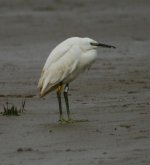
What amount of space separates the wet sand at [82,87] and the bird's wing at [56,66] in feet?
1.56

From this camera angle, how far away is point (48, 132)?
1115cm

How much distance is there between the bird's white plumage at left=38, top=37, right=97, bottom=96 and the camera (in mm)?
12234

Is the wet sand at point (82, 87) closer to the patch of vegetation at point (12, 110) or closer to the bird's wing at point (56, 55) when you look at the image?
the patch of vegetation at point (12, 110)

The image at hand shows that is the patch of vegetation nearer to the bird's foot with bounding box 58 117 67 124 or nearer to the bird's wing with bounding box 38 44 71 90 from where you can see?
the bird's wing with bounding box 38 44 71 90

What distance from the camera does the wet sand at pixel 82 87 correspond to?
990 cm

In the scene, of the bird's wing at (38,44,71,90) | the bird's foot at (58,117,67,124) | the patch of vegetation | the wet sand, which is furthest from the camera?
the patch of vegetation

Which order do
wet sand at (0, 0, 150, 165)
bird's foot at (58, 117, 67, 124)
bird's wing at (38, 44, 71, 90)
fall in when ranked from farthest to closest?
bird's wing at (38, 44, 71, 90) < bird's foot at (58, 117, 67, 124) < wet sand at (0, 0, 150, 165)

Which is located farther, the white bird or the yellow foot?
the white bird

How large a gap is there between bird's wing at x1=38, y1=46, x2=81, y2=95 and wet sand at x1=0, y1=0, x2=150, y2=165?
474mm

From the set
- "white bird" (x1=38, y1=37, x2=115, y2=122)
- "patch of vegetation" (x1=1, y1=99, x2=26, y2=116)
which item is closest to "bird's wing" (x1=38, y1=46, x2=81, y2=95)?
"white bird" (x1=38, y1=37, x2=115, y2=122)

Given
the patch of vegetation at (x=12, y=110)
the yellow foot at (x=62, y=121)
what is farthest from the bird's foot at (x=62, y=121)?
the patch of vegetation at (x=12, y=110)

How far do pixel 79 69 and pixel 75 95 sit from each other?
198cm

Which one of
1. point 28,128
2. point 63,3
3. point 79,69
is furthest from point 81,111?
point 63,3

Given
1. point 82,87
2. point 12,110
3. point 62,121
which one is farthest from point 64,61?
point 82,87
